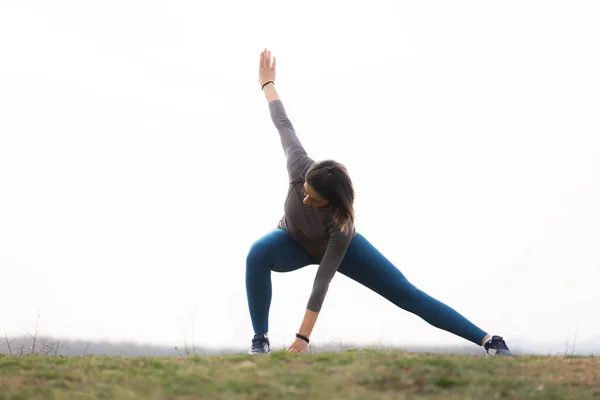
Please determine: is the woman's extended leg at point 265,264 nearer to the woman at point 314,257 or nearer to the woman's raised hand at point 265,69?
the woman at point 314,257

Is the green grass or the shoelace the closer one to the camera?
the green grass

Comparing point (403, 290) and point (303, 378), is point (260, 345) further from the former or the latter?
point (303, 378)

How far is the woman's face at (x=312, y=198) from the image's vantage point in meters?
6.34

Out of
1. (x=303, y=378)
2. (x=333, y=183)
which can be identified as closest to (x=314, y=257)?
(x=333, y=183)

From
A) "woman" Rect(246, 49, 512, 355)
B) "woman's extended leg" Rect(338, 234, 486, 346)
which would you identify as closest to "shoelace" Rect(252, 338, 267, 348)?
"woman" Rect(246, 49, 512, 355)

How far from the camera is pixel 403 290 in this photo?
718cm

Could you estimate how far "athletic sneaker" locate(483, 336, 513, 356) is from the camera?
6.93 m

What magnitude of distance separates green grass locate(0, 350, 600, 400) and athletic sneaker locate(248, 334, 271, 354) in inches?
28.2

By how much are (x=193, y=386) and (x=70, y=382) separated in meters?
1.01

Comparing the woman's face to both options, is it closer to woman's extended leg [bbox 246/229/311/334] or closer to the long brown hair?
the long brown hair

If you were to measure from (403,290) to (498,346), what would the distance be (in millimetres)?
1041

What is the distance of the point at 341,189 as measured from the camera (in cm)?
634

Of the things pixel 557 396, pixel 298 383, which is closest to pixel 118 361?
pixel 298 383

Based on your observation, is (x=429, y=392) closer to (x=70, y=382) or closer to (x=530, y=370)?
(x=530, y=370)
